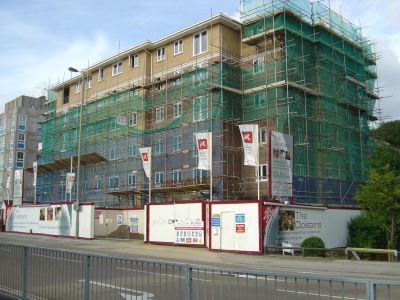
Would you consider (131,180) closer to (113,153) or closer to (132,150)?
(132,150)

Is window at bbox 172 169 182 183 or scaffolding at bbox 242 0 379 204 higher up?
scaffolding at bbox 242 0 379 204

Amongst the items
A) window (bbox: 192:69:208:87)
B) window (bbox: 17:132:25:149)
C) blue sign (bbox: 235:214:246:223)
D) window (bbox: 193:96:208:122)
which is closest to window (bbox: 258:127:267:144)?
window (bbox: 193:96:208:122)

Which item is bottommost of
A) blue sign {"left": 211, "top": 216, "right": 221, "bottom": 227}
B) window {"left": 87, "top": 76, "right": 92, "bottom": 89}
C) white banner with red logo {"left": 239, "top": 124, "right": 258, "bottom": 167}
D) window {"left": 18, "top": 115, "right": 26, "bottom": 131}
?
blue sign {"left": 211, "top": 216, "right": 221, "bottom": 227}

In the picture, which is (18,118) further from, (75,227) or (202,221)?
(202,221)

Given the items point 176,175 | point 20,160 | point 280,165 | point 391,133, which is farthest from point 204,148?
point 20,160

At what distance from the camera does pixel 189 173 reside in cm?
3947

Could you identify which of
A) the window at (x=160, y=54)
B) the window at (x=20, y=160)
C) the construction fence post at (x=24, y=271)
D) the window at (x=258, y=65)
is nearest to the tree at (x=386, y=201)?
the window at (x=258, y=65)

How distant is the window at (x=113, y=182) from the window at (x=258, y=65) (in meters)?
16.3

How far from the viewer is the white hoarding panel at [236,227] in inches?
938

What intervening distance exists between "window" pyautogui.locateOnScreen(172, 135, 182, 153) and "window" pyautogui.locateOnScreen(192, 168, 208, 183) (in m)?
2.77

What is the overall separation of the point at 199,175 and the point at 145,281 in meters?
31.5

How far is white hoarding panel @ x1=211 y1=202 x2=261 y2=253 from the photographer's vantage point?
78.2 ft

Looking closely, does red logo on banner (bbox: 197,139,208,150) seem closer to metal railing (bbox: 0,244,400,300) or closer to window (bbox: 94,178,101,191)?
metal railing (bbox: 0,244,400,300)

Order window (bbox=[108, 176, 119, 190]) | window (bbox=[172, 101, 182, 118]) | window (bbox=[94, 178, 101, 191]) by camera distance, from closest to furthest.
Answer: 1. window (bbox=[172, 101, 182, 118])
2. window (bbox=[108, 176, 119, 190])
3. window (bbox=[94, 178, 101, 191])
